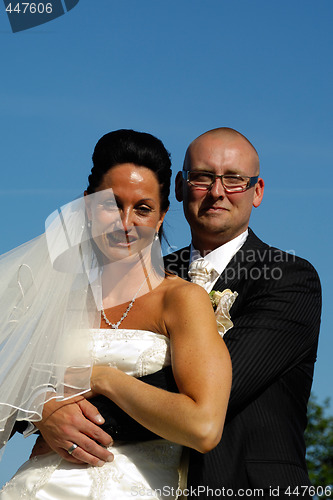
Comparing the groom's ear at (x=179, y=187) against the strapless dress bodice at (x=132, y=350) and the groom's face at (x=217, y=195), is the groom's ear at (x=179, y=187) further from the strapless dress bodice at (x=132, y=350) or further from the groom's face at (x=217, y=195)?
the strapless dress bodice at (x=132, y=350)

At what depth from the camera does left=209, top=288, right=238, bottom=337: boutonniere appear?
4887mm

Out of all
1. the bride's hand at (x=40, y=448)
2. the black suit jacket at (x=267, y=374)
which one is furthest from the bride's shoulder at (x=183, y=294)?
the bride's hand at (x=40, y=448)

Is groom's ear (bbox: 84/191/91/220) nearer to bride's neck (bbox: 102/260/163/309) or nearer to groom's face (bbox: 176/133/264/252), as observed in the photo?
bride's neck (bbox: 102/260/163/309)

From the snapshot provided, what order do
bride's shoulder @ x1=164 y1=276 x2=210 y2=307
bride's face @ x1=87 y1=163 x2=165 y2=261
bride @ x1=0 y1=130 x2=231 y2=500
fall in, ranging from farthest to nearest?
1. bride's face @ x1=87 y1=163 x2=165 y2=261
2. bride's shoulder @ x1=164 y1=276 x2=210 y2=307
3. bride @ x1=0 y1=130 x2=231 y2=500

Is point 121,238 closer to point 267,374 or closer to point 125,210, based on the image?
point 125,210

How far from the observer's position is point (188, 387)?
3.97 metres

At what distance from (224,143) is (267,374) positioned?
2.59m

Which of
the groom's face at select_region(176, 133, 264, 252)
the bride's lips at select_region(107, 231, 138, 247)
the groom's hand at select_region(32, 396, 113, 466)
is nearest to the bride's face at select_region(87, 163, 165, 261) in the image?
the bride's lips at select_region(107, 231, 138, 247)

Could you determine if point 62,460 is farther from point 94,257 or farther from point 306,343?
point 306,343

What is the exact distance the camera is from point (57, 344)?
4480 millimetres

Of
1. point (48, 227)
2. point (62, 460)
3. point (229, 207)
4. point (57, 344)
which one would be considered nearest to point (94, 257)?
point (48, 227)

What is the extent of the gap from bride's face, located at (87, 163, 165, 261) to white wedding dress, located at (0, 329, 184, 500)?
0.63m

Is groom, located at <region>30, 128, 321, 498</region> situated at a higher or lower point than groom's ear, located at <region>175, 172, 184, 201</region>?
lower

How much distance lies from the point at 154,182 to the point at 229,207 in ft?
5.54
